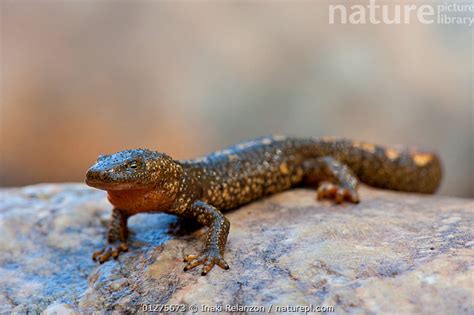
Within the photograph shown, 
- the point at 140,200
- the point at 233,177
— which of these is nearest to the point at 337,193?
the point at 233,177

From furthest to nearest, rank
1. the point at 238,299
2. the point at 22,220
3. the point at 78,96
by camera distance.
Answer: the point at 78,96
the point at 22,220
the point at 238,299

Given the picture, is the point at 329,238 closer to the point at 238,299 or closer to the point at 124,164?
the point at 238,299

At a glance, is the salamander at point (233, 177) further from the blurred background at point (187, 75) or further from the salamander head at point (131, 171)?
the blurred background at point (187, 75)

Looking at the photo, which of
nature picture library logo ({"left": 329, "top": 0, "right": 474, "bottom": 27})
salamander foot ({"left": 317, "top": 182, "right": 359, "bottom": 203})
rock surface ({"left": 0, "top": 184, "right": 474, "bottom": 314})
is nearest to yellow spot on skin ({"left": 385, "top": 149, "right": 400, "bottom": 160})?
rock surface ({"left": 0, "top": 184, "right": 474, "bottom": 314})

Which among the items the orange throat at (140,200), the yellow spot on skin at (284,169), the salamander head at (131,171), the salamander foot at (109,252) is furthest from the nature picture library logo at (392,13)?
the salamander foot at (109,252)

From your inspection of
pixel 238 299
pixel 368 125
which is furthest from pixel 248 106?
pixel 238 299

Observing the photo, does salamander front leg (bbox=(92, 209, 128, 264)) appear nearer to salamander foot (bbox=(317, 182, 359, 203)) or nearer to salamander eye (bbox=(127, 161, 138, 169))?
salamander eye (bbox=(127, 161, 138, 169))

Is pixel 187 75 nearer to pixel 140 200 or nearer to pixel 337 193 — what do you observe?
pixel 337 193
